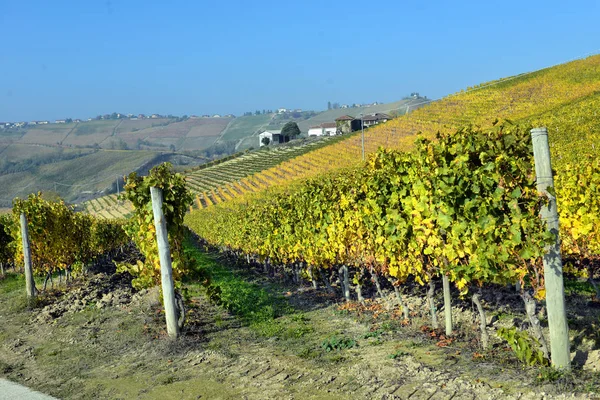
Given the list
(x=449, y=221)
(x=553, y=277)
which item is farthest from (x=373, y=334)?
(x=553, y=277)

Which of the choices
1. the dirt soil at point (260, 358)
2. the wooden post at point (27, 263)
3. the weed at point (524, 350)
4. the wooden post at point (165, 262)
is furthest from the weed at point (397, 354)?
the wooden post at point (27, 263)

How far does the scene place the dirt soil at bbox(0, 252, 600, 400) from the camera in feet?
18.9

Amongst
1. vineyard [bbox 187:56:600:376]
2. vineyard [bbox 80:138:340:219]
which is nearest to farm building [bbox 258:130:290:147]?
vineyard [bbox 80:138:340:219]

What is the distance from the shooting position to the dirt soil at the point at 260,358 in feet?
18.9

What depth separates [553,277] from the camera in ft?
18.1

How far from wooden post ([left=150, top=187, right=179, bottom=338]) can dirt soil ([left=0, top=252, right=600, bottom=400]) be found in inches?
12.3

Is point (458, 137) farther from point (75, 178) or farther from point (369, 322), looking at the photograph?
point (75, 178)

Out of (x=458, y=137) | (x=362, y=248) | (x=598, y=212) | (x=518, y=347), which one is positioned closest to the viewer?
(x=518, y=347)

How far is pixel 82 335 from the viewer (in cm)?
970

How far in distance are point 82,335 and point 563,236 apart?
28.3 feet

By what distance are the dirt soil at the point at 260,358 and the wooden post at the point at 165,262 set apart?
1.03ft

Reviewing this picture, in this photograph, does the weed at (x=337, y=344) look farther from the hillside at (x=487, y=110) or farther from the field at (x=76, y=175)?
the field at (x=76, y=175)

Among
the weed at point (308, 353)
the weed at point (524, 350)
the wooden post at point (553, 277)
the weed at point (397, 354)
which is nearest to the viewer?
the wooden post at point (553, 277)

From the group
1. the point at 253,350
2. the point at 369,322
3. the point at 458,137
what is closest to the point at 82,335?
the point at 253,350
